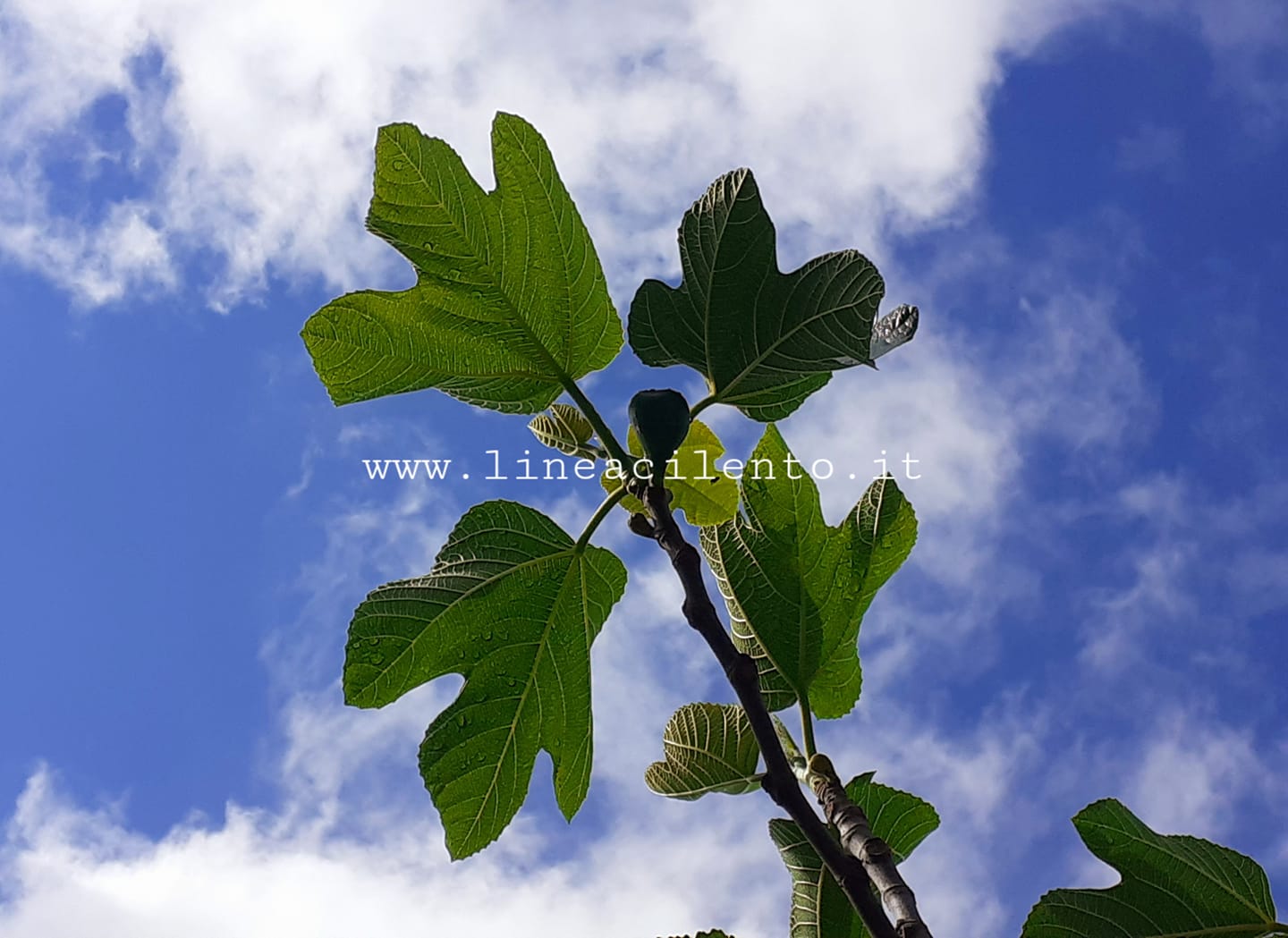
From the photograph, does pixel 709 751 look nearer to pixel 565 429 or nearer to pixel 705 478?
pixel 705 478

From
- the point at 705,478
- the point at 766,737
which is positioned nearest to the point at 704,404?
the point at 705,478

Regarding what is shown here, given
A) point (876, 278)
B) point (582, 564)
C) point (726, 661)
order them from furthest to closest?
point (582, 564) → point (876, 278) → point (726, 661)

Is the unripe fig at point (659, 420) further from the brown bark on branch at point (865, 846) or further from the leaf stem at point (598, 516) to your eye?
the brown bark on branch at point (865, 846)

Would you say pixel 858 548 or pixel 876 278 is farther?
pixel 858 548

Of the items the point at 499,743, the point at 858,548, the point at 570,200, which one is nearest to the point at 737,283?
the point at 570,200

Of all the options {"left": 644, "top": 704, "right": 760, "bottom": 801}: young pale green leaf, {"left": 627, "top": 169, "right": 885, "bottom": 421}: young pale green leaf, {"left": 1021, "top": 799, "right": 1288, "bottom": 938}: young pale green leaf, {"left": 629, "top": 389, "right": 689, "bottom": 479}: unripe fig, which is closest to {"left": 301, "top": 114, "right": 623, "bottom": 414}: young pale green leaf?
{"left": 627, "top": 169, "right": 885, "bottom": 421}: young pale green leaf

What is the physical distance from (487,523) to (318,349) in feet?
1.09

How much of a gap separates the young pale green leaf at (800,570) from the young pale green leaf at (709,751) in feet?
0.36

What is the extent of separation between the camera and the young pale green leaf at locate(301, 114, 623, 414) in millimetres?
1334

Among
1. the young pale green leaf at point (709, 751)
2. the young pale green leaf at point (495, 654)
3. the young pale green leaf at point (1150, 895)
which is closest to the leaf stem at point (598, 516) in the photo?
the young pale green leaf at point (495, 654)

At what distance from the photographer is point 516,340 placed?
1.39m

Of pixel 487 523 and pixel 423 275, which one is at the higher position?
pixel 423 275

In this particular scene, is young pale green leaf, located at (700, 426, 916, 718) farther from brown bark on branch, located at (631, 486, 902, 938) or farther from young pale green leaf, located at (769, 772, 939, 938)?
brown bark on branch, located at (631, 486, 902, 938)

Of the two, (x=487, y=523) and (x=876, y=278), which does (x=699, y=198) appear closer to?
(x=876, y=278)
